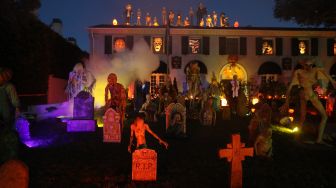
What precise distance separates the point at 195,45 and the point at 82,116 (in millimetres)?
21645

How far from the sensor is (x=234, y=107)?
2241 cm

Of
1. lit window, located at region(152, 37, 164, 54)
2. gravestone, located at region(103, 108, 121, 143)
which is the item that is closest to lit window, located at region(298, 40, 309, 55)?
lit window, located at region(152, 37, 164, 54)

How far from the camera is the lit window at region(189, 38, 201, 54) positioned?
3447 cm

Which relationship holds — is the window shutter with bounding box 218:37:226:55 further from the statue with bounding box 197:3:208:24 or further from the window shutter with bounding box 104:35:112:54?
the window shutter with bounding box 104:35:112:54

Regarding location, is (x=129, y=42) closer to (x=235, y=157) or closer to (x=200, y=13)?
(x=200, y=13)

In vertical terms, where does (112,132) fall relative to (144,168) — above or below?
above

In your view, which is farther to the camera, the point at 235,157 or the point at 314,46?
the point at 314,46

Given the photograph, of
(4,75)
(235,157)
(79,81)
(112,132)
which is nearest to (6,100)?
(4,75)

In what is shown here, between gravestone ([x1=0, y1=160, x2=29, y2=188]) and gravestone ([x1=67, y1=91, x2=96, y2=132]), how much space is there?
28.4ft

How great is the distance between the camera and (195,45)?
113ft

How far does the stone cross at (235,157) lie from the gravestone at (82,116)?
7925 millimetres

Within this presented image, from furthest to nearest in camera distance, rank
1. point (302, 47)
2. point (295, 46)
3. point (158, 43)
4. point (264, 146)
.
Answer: point (302, 47)
point (295, 46)
point (158, 43)
point (264, 146)

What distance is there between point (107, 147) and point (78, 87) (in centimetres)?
811

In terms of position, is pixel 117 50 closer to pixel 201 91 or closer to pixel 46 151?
pixel 201 91
